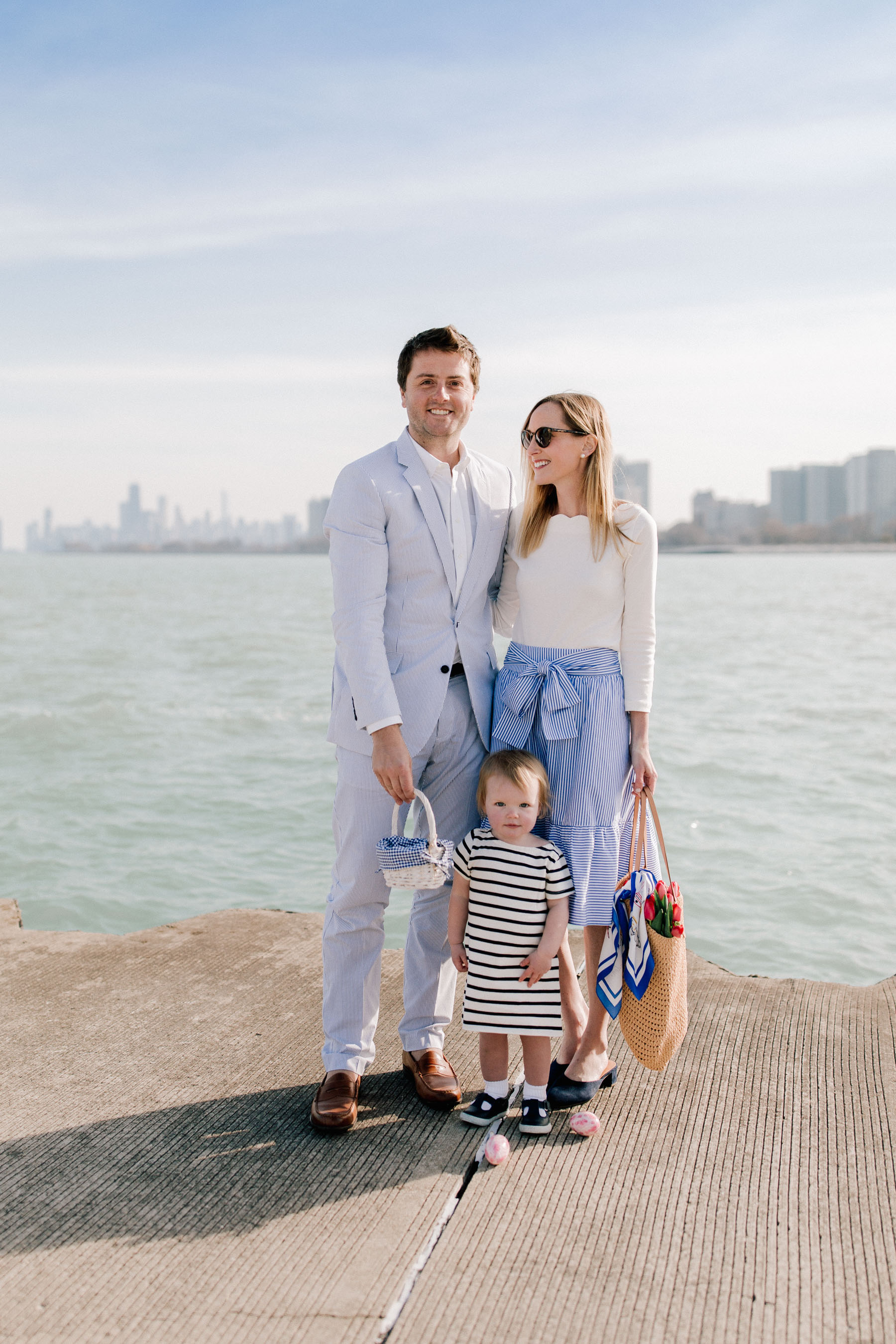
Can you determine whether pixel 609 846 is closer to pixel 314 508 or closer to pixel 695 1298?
pixel 695 1298

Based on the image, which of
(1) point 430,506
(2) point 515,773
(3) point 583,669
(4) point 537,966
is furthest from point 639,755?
(1) point 430,506

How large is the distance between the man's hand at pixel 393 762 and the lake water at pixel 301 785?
410 centimetres

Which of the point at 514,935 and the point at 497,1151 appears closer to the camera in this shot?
the point at 497,1151

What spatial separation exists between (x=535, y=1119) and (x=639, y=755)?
103cm

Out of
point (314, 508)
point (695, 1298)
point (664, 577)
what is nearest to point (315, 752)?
point (695, 1298)

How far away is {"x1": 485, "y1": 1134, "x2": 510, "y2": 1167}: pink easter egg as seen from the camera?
2.70 meters

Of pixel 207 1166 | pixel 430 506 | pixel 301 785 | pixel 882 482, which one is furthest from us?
pixel 882 482

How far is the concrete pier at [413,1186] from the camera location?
2.15 meters

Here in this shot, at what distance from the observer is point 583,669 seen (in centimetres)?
311

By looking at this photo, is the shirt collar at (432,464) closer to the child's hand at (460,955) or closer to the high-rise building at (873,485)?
the child's hand at (460,955)

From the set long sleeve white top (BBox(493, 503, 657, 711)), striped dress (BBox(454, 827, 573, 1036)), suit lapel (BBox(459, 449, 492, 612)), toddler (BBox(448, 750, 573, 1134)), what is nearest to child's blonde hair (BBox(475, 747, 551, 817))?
toddler (BBox(448, 750, 573, 1134))

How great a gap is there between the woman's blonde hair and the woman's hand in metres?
0.48

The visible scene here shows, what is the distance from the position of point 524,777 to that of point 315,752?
34.0ft

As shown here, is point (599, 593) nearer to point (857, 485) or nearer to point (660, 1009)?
point (660, 1009)
